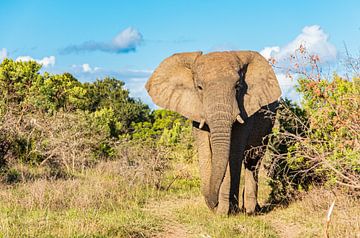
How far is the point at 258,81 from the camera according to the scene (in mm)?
9172

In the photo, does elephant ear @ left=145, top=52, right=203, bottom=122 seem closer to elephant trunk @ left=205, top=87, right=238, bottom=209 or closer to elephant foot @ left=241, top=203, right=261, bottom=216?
elephant trunk @ left=205, top=87, right=238, bottom=209

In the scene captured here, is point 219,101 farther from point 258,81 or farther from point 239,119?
point 258,81

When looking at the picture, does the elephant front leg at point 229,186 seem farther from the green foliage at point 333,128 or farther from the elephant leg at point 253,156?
the elephant leg at point 253,156

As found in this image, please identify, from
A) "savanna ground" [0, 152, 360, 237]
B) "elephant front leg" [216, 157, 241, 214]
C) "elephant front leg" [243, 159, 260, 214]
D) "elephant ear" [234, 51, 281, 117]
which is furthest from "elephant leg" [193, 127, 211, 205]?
"elephant front leg" [243, 159, 260, 214]

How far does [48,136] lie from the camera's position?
14836 millimetres

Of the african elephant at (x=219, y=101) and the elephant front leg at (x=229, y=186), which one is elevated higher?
the african elephant at (x=219, y=101)

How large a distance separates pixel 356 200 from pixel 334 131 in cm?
113

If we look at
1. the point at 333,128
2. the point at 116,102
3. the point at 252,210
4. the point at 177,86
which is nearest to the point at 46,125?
the point at 177,86

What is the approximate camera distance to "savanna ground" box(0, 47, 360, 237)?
25.2 ft

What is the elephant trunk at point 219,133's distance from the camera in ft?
26.3

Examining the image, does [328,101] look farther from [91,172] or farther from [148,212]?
[91,172]

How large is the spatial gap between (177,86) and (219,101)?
4.35 ft

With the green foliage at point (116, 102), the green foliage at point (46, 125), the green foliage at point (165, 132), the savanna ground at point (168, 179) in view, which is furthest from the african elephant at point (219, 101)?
the green foliage at point (116, 102)

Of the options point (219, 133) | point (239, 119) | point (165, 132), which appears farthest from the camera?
point (165, 132)
